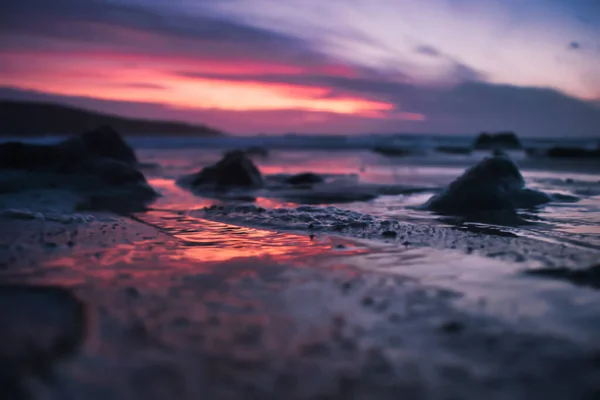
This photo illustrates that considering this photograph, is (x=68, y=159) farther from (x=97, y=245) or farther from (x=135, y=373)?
(x=135, y=373)

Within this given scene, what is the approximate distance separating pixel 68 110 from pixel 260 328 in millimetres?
40072

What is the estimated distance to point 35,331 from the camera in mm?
1717

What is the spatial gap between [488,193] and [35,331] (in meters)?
4.81

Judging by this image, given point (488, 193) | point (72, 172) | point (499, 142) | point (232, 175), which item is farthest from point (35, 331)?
point (499, 142)

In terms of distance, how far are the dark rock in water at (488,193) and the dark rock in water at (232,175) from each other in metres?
3.77

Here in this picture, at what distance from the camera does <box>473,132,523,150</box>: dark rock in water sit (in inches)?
1045

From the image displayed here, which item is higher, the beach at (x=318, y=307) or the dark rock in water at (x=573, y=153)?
the dark rock in water at (x=573, y=153)

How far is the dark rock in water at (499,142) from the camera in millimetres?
26547

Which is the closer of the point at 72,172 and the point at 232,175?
the point at 72,172

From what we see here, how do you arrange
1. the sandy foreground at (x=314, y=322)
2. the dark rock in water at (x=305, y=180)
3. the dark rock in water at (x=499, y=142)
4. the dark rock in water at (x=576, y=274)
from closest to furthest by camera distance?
1. the sandy foreground at (x=314, y=322)
2. the dark rock in water at (x=576, y=274)
3. the dark rock in water at (x=305, y=180)
4. the dark rock in water at (x=499, y=142)

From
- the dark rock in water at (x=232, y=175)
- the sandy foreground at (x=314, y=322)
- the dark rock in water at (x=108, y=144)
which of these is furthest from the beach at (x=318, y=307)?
the dark rock in water at (x=108, y=144)

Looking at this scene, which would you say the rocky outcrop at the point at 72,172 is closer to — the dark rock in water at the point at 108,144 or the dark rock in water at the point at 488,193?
the dark rock in water at the point at 488,193

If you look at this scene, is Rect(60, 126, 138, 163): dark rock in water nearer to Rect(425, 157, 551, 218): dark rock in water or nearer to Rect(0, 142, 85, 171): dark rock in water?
Rect(0, 142, 85, 171): dark rock in water

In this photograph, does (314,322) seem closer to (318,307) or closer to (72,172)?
(318,307)
